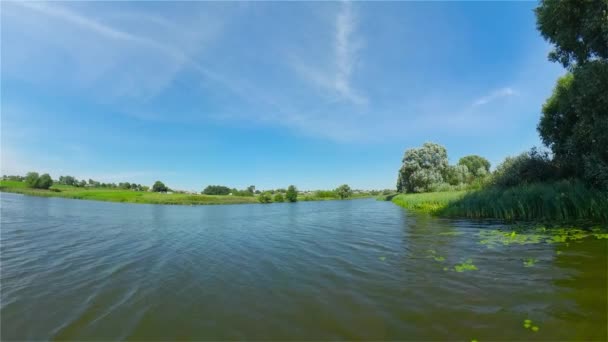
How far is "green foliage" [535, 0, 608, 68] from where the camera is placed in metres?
11.8

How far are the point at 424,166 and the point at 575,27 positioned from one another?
40.1 metres

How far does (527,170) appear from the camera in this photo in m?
21.3

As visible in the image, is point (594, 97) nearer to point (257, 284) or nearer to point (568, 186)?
point (568, 186)

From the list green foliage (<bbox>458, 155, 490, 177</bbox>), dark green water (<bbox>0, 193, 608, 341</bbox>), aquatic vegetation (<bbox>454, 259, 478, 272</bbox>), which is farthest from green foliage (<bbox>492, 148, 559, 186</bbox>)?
green foliage (<bbox>458, 155, 490, 177</bbox>)

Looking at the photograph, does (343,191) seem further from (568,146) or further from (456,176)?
(568,146)

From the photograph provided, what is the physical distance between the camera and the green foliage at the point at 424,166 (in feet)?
161

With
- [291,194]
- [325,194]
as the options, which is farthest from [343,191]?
[291,194]

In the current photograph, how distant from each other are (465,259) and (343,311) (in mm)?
5447

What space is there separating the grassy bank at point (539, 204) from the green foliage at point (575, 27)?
280 inches

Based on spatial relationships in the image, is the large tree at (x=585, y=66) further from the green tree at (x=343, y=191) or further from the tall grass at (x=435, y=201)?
the green tree at (x=343, y=191)

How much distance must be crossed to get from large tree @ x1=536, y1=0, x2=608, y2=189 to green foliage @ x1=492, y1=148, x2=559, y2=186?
3.14 m

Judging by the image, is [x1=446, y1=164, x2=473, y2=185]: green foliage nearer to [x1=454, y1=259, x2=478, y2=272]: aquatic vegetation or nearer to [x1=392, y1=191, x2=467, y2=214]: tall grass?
[x1=392, y1=191, x2=467, y2=214]: tall grass

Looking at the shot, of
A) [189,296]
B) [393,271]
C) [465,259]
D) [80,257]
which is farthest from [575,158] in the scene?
[80,257]

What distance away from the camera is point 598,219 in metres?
12.5
